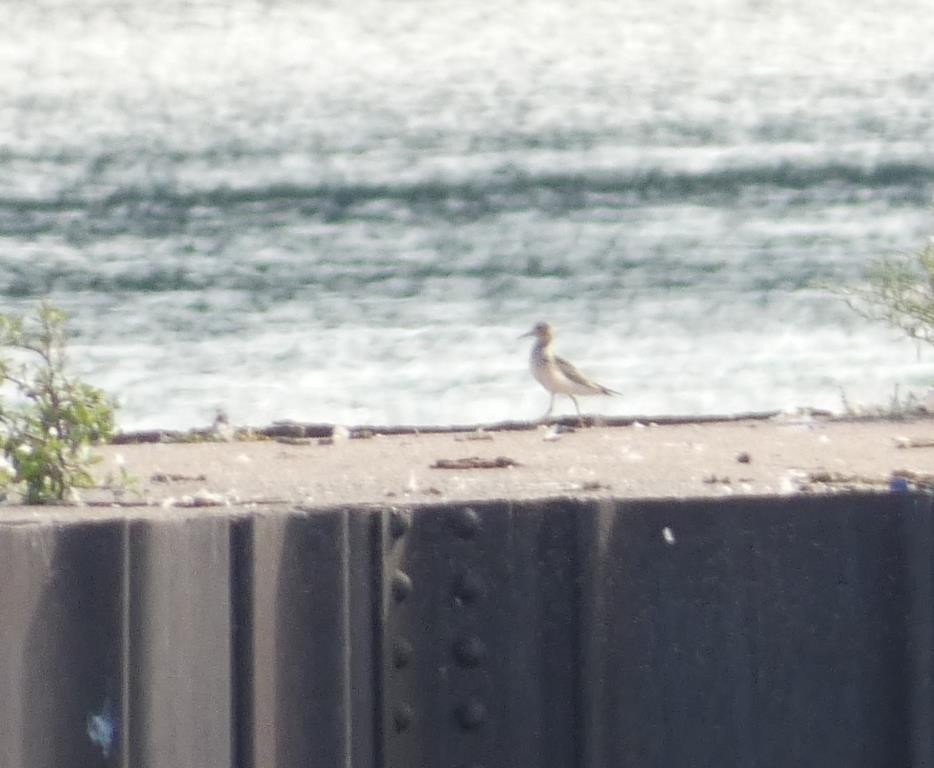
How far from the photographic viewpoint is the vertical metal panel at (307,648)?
4.32 m

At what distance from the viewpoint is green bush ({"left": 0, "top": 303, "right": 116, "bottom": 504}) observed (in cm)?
526

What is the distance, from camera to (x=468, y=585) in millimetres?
4434

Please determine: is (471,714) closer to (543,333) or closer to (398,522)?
(398,522)

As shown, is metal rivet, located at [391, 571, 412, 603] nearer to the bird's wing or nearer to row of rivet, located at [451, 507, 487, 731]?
row of rivet, located at [451, 507, 487, 731]

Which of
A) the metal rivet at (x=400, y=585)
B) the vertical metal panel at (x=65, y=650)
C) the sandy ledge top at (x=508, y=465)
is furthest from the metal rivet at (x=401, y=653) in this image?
the vertical metal panel at (x=65, y=650)

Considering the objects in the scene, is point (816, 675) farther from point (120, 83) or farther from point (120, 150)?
point (120, 83)

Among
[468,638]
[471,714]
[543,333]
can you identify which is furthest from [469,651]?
[543,333]

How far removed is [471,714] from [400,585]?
35 cm

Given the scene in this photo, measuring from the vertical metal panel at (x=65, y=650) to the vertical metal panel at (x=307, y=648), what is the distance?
359 mm

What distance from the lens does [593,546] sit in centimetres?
444

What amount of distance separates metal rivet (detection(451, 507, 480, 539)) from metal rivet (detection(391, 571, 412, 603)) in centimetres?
16

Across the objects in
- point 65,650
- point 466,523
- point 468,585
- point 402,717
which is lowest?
point 402,717

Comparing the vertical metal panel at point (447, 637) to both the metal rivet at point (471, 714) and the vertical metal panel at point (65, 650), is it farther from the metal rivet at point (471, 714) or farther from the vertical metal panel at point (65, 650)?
the vertical metal panel at point (65, 650)

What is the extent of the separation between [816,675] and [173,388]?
11.8 m
